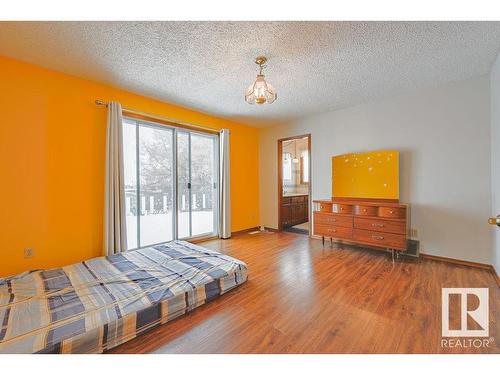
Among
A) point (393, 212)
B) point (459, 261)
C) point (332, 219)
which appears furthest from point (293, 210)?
point (459, 261)

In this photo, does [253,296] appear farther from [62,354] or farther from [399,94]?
[399,94]

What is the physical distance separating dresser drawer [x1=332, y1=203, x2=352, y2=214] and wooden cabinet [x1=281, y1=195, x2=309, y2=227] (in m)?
1.60

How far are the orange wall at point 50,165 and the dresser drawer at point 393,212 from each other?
3943 mm

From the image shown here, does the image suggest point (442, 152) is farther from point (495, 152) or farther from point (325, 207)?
point (325, 207)

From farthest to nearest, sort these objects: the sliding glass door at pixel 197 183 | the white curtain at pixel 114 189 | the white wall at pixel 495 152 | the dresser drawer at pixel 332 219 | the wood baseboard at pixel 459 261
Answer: the sliding glass door at pixel 197 183 < the dresser drawer at pixel 332 219 < the white curtain at pixel 114 189 < the wood baseboard at pixel 459 261 < the white wall at pixel 495 152

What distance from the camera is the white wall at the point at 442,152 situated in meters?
2.70

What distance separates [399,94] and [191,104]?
334 centimetres

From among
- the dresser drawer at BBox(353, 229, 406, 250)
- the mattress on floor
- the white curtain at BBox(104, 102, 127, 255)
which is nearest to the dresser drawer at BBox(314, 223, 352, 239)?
the dresser drawer at BBox(353, 229, 406, 250)

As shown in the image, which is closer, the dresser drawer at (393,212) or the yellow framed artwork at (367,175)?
the dresser drawer at (393,212)

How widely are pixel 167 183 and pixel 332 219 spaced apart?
2900 millimetres

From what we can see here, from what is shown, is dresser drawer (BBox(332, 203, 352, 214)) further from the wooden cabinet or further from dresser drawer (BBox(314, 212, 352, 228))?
the wooden cabinet

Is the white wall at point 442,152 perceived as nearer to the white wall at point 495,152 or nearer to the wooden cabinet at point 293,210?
the white wall at point 495,152

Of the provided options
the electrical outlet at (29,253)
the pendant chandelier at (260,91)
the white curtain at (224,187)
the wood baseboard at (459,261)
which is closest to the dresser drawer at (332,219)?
the wood baseboard at (459,261)

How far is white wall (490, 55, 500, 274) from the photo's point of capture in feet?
7.49
